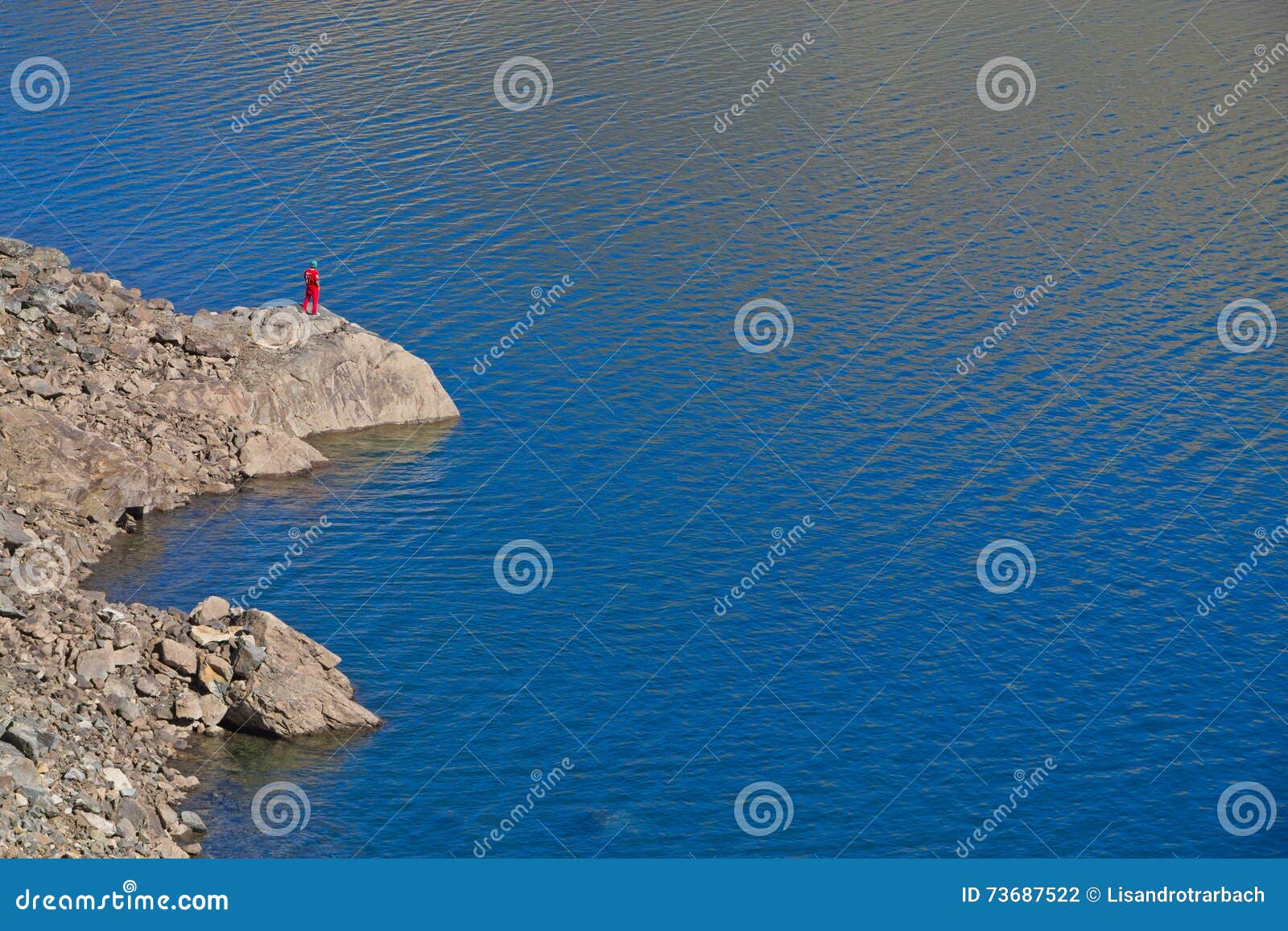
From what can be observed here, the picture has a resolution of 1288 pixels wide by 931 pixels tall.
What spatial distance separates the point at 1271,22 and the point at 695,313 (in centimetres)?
7206

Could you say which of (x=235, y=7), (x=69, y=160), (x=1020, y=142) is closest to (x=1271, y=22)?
(x=1020, y=142)

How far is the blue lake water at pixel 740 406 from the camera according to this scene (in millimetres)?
61844

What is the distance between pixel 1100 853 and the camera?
57781mm
